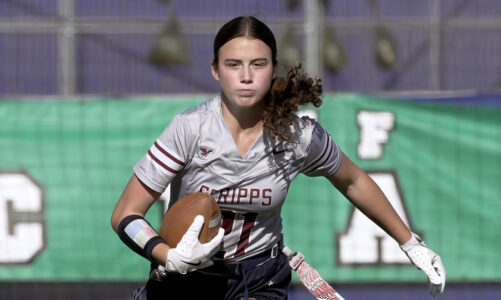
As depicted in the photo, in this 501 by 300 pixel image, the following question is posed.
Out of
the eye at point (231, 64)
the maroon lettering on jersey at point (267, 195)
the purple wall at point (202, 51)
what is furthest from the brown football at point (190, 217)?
the purple wall at point (202, 51)

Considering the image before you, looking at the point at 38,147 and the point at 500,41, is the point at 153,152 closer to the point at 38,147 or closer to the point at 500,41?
the point at 38,147

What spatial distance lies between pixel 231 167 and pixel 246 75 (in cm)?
40

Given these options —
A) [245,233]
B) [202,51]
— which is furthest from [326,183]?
[245,233]

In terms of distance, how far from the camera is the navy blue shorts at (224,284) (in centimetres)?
380

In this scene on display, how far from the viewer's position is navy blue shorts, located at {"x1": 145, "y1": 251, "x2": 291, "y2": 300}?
3799 millimetres

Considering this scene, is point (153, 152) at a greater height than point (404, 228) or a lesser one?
greater

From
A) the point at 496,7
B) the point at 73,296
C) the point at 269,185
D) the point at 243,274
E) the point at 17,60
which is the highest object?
the point at 496,7

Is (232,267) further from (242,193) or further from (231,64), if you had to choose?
(231,64)

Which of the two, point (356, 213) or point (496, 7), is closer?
point (356, 213)

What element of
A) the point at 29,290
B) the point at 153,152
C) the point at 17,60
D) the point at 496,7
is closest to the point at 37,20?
the point at 17,60

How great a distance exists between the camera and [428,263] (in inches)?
163

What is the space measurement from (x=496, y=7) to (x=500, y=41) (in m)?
0.36

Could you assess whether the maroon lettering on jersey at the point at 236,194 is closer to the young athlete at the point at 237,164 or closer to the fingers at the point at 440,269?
the young athlete at the point at 237,164

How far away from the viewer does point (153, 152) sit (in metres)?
3.71
